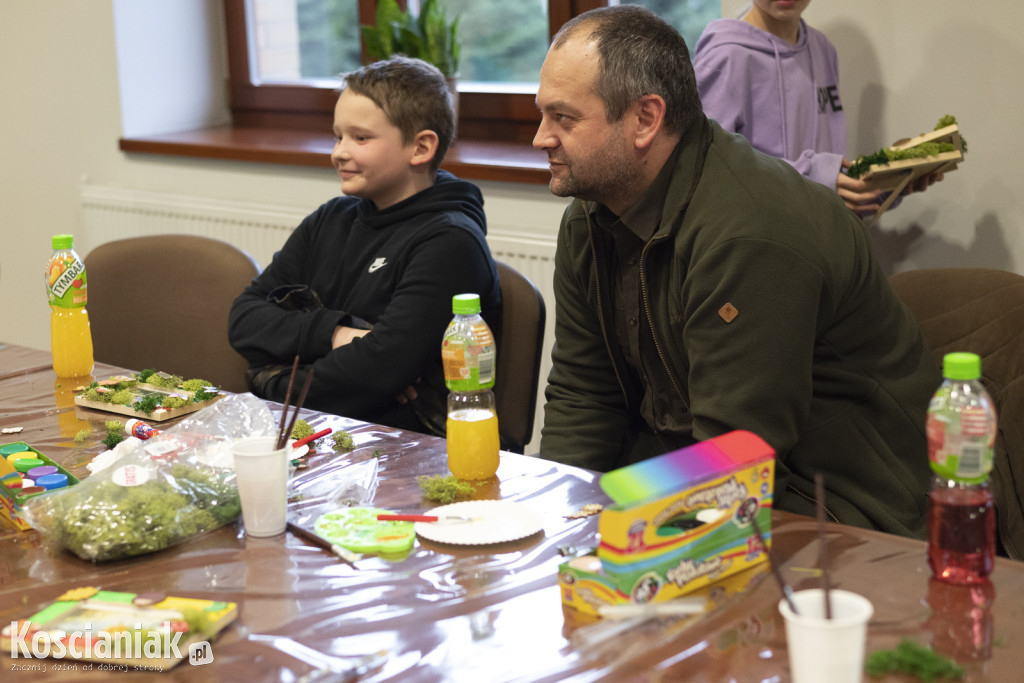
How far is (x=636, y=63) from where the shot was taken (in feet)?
5.45

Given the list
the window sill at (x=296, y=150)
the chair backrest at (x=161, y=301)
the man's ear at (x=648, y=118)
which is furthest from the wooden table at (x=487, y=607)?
the window sill at (x=296, y=150)

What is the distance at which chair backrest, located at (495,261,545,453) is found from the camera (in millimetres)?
2012

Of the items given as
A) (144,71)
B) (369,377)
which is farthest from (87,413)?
(144,71)

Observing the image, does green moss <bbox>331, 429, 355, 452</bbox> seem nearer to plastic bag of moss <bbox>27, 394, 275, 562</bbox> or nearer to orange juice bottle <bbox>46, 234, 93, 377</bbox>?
plastic bag of moss <bbox>27, 394, 275, 562</bbox>

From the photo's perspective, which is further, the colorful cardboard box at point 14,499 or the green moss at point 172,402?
the green moss at point 172,402

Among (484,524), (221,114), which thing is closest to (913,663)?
(484,524)

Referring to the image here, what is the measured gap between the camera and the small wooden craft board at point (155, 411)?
175 centimetres

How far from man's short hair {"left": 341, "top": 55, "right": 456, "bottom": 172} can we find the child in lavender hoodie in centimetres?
57

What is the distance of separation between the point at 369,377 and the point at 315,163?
61.0 inches

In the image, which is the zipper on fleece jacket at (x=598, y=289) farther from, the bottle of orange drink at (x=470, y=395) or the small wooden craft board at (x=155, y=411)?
the small wooden craft board at (x=155, y=411)

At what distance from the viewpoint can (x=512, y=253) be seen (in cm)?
299

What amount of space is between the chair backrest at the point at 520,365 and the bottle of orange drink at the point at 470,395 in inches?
18.7

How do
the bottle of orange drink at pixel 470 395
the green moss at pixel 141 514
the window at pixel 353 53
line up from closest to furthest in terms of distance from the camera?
the green moss at pixel 141 514, the bottle of orange drink at pixel 470 395, the window at pixel 353 53

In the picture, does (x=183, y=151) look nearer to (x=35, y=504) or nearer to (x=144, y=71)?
(x=144, y=71)
